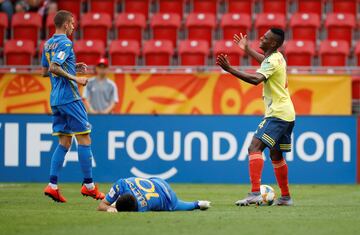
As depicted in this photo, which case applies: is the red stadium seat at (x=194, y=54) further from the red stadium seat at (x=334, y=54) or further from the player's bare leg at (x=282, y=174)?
the player's bare leg at (x=282, y=174)

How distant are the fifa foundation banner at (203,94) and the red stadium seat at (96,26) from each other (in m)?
4.74

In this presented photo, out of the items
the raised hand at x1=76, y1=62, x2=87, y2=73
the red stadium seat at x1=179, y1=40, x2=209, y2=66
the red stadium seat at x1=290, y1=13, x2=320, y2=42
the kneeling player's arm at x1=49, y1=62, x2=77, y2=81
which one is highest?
the red stadium seat at x1=290, y1=13, x2=320, y2=42

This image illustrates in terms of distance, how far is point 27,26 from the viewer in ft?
69.9

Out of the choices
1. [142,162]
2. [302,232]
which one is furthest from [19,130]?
[302,232]

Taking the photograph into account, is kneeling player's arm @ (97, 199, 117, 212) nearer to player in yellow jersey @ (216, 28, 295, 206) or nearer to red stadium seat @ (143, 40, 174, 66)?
player in yellow jersey @ (216, 28, 295, 206)

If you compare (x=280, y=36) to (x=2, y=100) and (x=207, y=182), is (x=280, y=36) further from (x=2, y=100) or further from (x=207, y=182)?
(x=2, y=100)

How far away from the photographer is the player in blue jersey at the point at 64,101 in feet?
35.8

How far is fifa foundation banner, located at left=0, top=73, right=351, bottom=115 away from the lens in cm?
1645

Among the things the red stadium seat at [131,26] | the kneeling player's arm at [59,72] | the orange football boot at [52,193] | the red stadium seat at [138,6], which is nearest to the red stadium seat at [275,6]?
the red stadium seat at [138,6]

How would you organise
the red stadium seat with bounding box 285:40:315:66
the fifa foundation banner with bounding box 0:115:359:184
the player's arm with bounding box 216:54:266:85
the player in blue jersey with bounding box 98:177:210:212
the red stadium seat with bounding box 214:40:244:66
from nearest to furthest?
the player in blue jersey with bounding box 98:177:210:212, the player's arm with bounding box 216:54:266:85, the fifa foundation banner with bounding box 0:115:359:184, the red stadium seat with bounding box 285:40:315:66, the red stadium seat with bounding box 214:40:244:66

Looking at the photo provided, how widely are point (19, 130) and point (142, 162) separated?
2.18 metres

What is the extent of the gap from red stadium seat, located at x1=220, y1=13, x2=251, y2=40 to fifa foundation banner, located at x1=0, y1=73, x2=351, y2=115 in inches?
174

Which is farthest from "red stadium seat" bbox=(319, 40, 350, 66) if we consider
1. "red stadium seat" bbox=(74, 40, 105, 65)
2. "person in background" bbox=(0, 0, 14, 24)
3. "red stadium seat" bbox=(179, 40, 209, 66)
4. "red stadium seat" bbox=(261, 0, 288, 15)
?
"person in background" bbox=(0, 0, 14, 24)

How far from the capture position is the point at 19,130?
1571 centimetres
